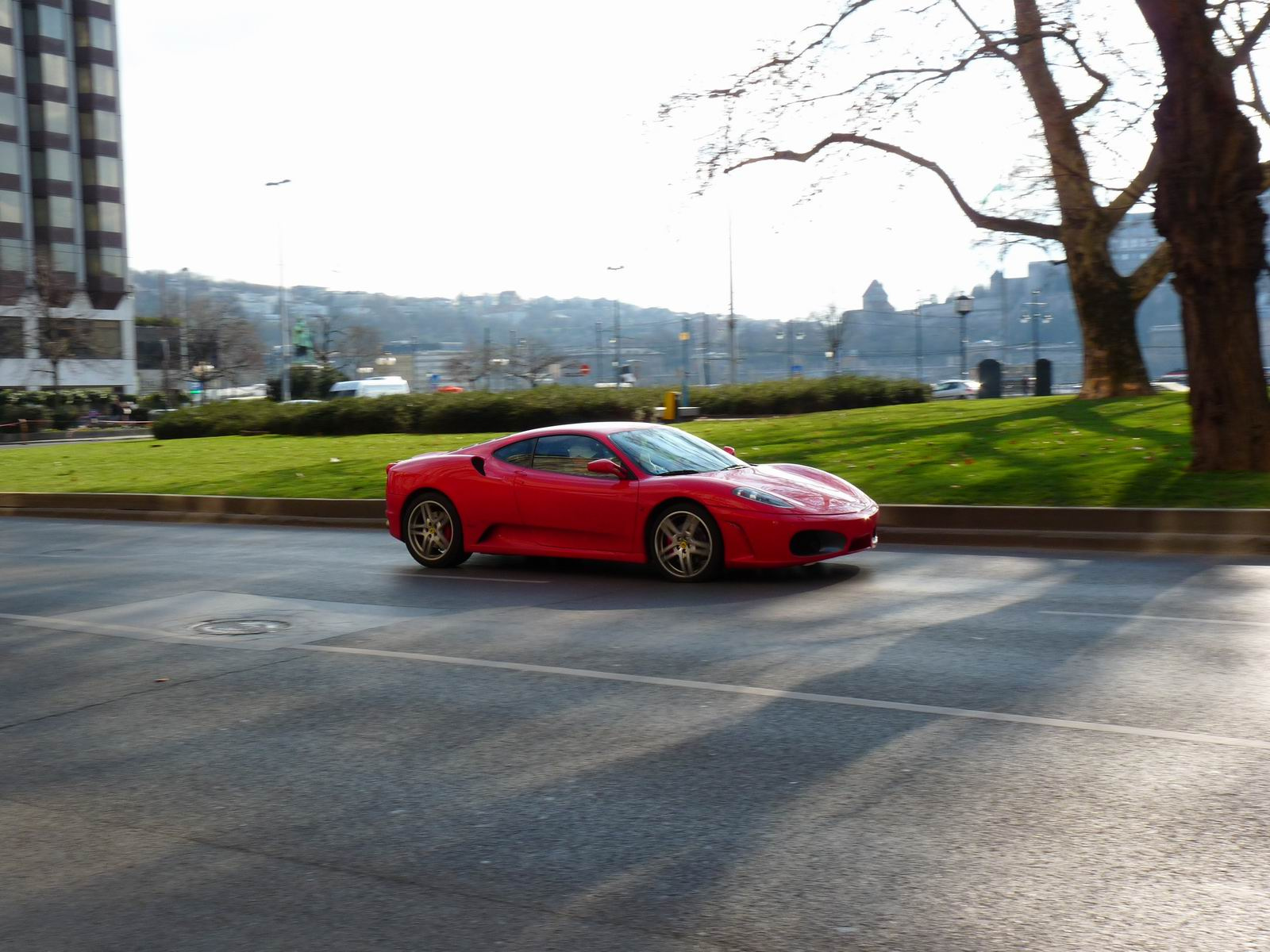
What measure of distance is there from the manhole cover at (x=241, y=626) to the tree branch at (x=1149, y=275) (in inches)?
850

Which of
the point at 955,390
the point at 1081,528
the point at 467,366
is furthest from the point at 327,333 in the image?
the point at 1081,528

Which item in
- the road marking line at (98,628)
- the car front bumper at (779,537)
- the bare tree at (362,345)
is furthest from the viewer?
the bare tree at (362,345)

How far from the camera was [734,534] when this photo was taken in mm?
10680

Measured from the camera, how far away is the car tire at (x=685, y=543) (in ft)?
35.4

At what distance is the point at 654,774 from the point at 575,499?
6.34 meters

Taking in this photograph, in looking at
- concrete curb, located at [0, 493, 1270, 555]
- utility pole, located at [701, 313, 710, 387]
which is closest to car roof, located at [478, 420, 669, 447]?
concrete curb, located at [0, 493, 1270, 555]

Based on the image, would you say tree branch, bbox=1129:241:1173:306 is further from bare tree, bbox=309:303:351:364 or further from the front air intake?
bare tree, bbox=309:303:351:364

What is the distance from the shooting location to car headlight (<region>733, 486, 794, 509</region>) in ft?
35.1

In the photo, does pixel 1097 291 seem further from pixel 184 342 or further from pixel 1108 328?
pixel 184 342

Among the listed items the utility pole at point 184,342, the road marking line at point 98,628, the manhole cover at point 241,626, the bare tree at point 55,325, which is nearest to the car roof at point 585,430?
the manhole cover at point 241,626

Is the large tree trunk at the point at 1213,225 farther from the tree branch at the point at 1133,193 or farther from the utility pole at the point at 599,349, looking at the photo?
the utility pole at the point at 599,349

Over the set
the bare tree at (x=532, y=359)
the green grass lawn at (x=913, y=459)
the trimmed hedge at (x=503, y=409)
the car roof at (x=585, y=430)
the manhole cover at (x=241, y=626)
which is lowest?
the manhole cover at (x=241, y=626)

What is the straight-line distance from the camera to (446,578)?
11836 mm

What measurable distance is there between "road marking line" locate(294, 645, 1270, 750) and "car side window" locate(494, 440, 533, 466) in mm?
3818
